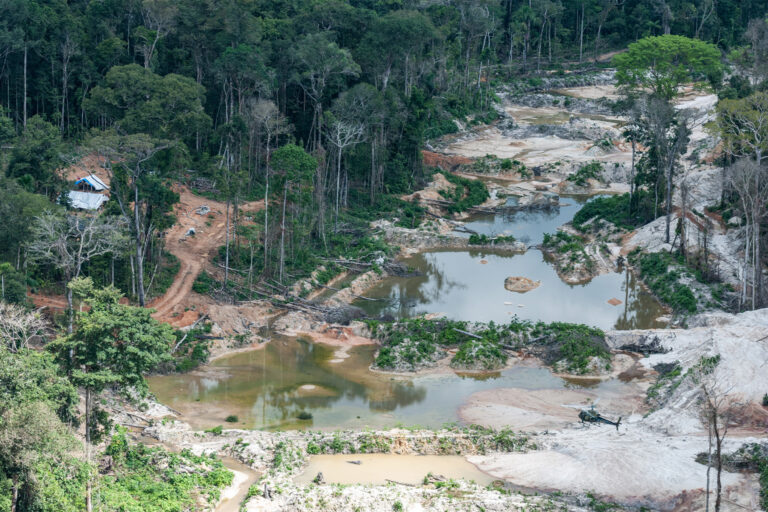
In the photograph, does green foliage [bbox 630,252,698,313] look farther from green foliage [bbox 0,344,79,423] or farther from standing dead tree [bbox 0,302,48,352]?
standing dead tree [bbox 0,302,48,352]

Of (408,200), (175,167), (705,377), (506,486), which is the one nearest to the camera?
(506,486)

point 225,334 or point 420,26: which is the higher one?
point 420,26

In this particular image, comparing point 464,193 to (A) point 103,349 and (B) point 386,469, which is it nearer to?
(B) point 386,469

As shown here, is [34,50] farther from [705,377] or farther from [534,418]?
[705,377]

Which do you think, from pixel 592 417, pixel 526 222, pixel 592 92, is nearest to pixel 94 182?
pixel 526 222

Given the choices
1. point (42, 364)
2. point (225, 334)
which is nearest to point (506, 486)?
point (42, 364)

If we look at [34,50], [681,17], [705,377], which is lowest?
[705,377]
